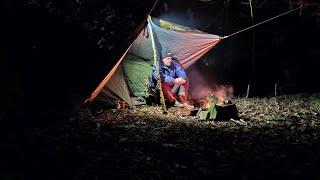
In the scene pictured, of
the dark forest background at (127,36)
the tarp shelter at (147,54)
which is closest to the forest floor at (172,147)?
the tarp shelter at (147,54)

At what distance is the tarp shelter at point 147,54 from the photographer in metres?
8.65

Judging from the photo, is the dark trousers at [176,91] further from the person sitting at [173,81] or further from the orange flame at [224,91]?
the orange flame at [224,91]

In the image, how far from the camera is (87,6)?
10.3 metres

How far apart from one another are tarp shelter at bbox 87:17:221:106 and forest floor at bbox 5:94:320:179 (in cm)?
112

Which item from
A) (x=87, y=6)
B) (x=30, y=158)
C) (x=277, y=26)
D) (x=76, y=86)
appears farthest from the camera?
(x=277, y=26)

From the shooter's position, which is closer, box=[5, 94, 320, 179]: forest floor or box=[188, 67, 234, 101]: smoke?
box=[5, 94, 320, 179]: forest floor

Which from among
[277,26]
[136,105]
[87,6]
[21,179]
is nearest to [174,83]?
[136,105]

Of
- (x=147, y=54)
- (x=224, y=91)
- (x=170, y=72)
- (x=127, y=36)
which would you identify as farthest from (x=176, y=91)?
(x=224, y=91)

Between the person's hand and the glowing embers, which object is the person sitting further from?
the glowing embers

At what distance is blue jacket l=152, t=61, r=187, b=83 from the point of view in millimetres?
8930

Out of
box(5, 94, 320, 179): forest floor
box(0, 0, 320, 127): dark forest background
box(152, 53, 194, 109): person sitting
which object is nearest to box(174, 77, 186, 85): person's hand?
box(152, 53, 194, 109): person sitting

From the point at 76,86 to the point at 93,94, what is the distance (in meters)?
1.55

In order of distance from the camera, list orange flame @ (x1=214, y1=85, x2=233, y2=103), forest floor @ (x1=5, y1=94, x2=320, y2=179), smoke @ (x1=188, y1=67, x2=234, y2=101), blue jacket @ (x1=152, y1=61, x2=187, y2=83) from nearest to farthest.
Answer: forest floor @ (x1=5, y1=94, x2=320, y2=179) → blue jacket @ (x1=152, y1=61, x2=187, y2=83) → smoke @ (x1=188, y1=67, x2=234, y2=101) → orange flame @ (x1=214, y1=85, x2=233, y2=103)

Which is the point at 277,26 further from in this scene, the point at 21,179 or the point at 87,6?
the point at 21,179
